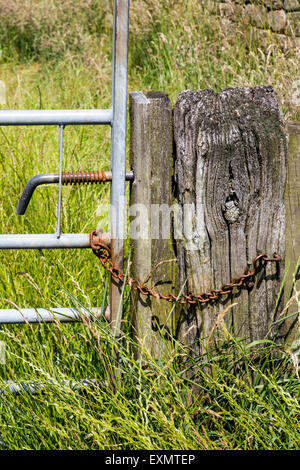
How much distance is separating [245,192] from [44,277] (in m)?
0.99

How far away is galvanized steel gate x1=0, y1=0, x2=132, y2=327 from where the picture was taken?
1.61m

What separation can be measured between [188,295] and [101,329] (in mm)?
292

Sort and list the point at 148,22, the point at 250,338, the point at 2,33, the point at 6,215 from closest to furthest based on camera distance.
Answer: the point at 250,338, the point at 6,215, the point at 148,22, the point at 2,33

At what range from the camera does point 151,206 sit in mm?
1715

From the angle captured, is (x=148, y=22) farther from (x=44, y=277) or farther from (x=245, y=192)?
(x=245, y=192)

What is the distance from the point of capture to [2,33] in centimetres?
673

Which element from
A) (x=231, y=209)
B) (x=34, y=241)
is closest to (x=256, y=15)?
(x=231, y=209)

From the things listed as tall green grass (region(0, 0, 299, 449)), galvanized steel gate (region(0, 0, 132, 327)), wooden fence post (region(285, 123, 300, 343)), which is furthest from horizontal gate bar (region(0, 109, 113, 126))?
wooden fence post (region(285, 123, 300, 343))

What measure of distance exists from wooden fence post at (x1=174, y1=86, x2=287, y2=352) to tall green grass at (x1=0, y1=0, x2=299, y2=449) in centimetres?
14

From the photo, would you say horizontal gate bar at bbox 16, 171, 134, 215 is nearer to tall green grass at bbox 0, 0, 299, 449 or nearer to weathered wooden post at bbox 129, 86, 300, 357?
weathered wooden post at bbox 129, 86, 300, 357

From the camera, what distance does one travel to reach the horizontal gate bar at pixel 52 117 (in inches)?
64.7

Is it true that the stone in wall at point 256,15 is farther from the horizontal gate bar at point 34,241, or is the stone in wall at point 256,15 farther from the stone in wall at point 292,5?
the horizontal gate bar at point 34,241

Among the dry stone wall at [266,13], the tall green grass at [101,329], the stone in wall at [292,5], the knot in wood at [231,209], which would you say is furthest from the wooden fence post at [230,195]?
the stone in wall at [292,5]
